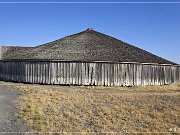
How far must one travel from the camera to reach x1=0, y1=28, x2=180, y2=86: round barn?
1361 inches

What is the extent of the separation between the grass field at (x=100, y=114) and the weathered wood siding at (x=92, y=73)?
1087cm

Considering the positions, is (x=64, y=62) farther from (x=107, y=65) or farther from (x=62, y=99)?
(x=62, y=99)

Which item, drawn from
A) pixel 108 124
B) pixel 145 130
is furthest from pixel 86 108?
pixel 145 130

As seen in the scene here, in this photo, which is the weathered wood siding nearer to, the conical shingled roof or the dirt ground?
the conical shingled roof

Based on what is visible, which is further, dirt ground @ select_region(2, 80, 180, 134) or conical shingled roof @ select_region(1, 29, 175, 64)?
conical shingled roof @ select_region(1, 29, 175, 64)

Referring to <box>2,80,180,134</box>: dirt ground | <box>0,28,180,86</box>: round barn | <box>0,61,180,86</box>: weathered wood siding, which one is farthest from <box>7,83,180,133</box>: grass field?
<box>0,28,180,86</box>: round barn

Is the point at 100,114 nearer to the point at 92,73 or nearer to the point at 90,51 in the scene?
the point at 92,73

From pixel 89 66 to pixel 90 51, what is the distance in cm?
347

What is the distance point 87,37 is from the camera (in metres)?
42.4

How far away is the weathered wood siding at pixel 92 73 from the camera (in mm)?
34500

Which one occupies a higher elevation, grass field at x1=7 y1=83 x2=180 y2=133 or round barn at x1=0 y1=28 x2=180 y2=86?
round barn at x1=0 y1=28 x2=180 y2=86

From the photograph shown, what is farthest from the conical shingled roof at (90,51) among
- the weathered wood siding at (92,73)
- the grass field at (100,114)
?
the grass field at (100,114)

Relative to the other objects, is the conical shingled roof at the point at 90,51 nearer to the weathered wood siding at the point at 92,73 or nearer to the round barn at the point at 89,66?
the round barn at the point at 89,66

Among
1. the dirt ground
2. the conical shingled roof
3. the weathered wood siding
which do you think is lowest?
the dirt ground
